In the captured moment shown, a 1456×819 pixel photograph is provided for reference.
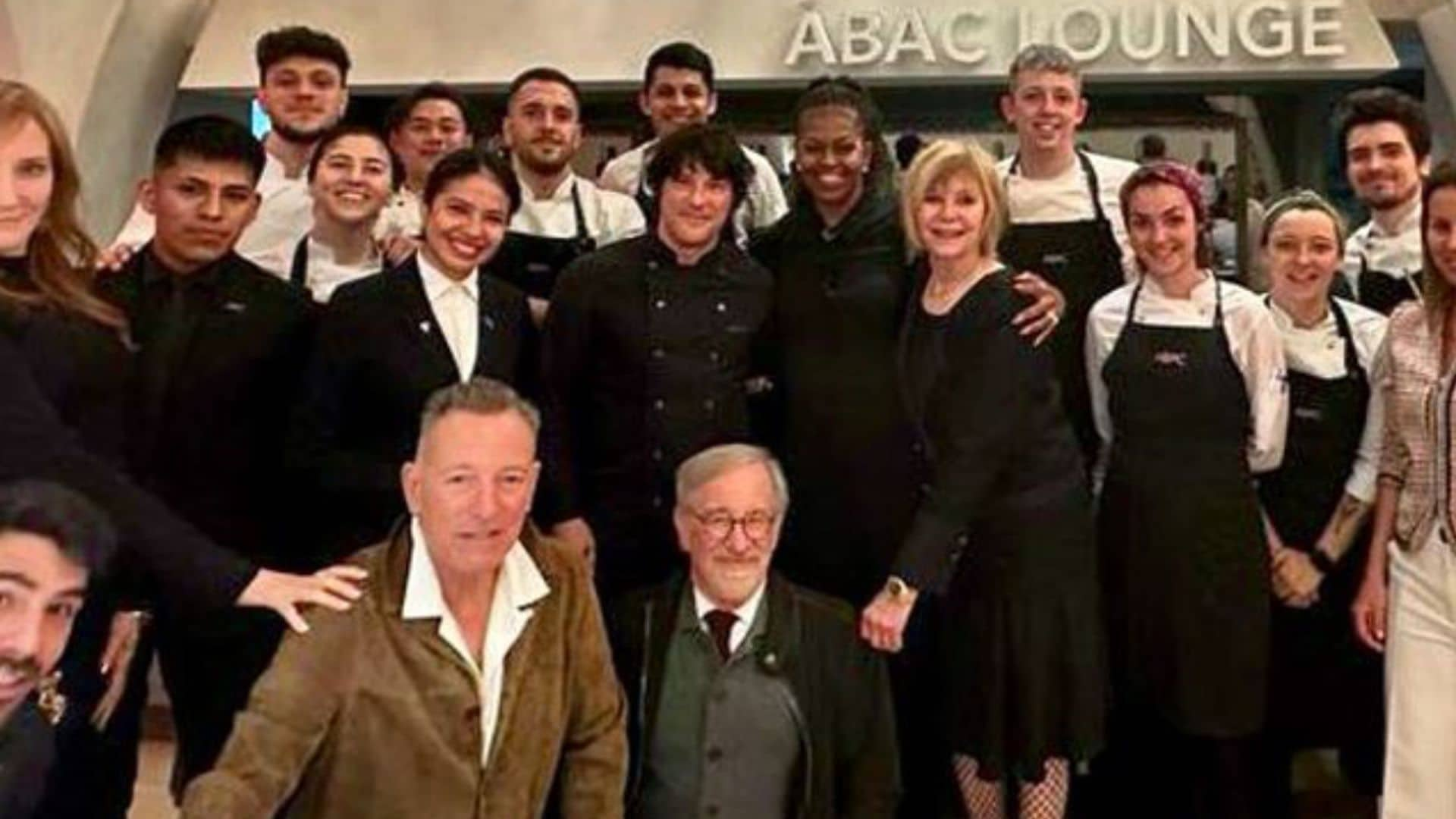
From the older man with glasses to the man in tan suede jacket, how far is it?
0.39m

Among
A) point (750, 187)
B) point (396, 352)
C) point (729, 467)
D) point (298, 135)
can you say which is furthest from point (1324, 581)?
point (298, 135)

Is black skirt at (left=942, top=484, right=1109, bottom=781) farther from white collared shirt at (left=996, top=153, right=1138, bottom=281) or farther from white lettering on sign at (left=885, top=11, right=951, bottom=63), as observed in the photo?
white lettering on sign at (left=885, top=11, right=951, bottom=63)

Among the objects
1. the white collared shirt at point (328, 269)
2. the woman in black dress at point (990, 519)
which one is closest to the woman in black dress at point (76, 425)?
the white collared shirt at point (328, 269)

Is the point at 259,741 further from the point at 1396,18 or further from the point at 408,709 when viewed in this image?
the point at 1396,18

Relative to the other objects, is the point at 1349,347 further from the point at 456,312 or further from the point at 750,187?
the point at 456,312

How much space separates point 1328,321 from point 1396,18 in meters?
3.47

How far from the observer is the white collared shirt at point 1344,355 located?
354 cm

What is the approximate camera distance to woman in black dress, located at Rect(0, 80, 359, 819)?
2.14 metres

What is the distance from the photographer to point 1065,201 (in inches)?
148

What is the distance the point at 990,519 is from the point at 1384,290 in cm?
143

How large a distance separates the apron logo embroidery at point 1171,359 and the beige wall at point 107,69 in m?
4.08

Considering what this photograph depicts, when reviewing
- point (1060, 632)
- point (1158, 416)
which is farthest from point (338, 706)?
point (1158, 416)

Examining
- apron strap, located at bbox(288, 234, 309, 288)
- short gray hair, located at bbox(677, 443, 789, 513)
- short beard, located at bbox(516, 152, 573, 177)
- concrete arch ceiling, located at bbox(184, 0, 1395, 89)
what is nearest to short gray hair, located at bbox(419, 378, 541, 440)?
short gray hair, located at bbox(677, 443, 789, 513)

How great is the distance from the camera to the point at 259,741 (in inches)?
83.4
